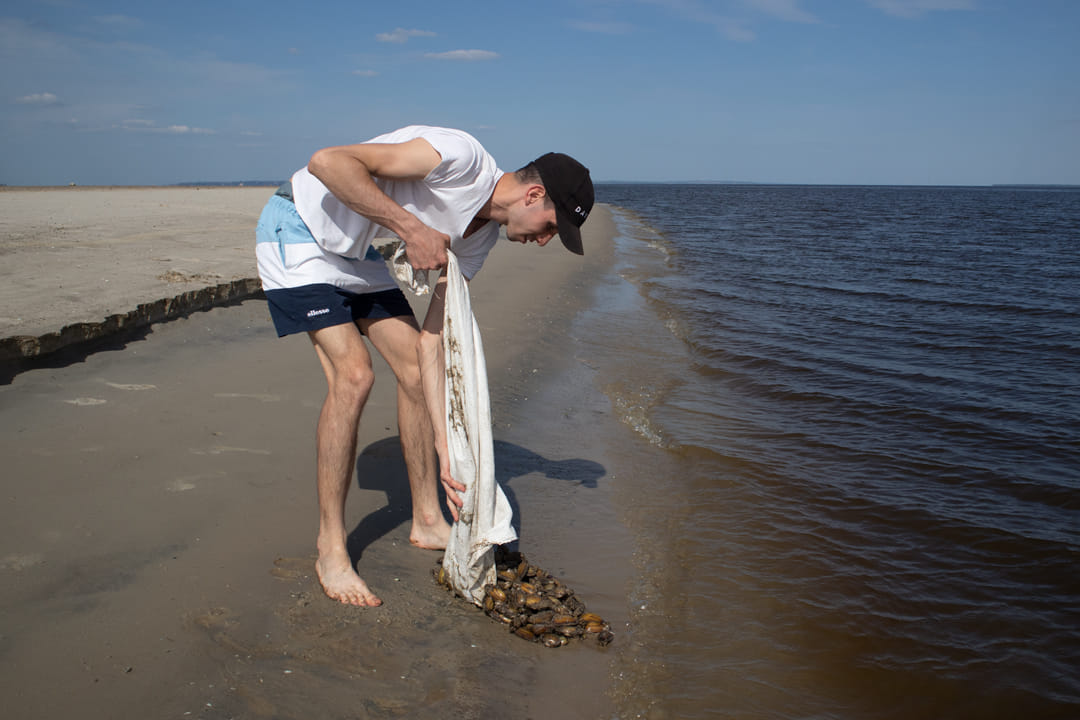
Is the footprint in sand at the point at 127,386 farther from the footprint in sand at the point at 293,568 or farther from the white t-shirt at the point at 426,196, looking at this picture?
the white t-shirt at the point at 426,196

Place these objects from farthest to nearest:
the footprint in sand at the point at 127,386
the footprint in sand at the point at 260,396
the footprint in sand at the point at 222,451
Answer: the footprint in sand at the point at 260,396
the footprint in sand at the point at 127,386
the footprint in sand at the point at 222,451

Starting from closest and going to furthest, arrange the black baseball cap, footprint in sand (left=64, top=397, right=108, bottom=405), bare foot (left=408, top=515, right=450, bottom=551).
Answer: the black baseball cap → bare foot (left=408, top=515, right=450, bottom=551) → footprint in sand (left=64, top=397, right=108, bottom=405)

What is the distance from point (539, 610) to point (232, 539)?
128 cm

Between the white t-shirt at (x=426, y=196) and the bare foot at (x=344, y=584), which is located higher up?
the white t-shirt at (x=426, y=196)

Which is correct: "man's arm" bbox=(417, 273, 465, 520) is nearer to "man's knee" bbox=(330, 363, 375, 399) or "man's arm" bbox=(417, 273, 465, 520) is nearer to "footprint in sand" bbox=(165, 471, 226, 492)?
"man's knee" bbox=(330, 363, 375, 399)

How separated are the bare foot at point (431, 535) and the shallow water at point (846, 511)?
87cm

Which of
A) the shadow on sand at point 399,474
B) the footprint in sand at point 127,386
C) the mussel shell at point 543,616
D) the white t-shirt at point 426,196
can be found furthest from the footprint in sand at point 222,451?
the mussel shell at point 543,616

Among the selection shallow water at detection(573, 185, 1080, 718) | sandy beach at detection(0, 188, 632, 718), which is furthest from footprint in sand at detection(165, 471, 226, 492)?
shallow water at detection(573, 185, 1080, 718)

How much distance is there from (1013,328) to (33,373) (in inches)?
433

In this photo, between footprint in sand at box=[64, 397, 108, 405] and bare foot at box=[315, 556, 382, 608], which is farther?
footprint in sand at box=[64, 397, 108, 405]

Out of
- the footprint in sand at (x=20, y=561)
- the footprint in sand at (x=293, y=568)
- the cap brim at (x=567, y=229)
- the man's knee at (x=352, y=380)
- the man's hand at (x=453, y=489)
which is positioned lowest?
the footprint in sand at (x=293, y=568)

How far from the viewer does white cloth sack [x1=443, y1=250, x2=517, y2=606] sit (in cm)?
277

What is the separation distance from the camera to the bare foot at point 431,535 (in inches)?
130

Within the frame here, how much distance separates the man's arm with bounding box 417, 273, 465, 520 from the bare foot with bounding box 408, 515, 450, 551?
1.33ft
